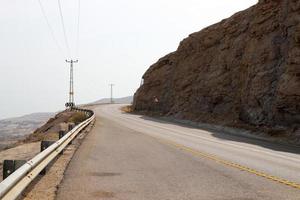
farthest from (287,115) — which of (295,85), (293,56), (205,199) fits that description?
(205,199)

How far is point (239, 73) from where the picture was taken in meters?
46.2

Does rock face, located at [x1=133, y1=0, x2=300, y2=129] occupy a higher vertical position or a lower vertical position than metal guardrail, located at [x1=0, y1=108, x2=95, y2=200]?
higher

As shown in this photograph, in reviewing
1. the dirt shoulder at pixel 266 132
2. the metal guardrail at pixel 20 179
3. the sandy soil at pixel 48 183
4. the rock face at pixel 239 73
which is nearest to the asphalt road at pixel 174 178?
the sandy soil at pixel 48 183

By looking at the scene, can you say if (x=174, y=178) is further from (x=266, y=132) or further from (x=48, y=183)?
(x=266, y=132)

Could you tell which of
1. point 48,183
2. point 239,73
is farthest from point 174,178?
point 239,73

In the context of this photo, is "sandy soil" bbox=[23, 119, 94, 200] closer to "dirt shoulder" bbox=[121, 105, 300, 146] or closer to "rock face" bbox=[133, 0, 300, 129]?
"dirt shoulder" bbox=[121, 105, 300, 146]

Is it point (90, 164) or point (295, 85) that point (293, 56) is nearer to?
point (295, 85)

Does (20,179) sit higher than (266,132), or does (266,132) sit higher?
(20,179)

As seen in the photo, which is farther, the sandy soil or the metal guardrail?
the sandy soil

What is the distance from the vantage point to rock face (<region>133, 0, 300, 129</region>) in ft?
105

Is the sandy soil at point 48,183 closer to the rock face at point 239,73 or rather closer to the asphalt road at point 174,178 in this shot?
the asphalt road at point 174,178

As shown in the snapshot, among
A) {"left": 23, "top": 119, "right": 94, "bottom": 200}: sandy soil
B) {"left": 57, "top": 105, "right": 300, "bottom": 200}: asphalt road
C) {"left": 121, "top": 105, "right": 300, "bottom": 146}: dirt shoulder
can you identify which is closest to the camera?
{"left": 23, "top": 119, "right": 94, "bottom": 200}: sandy soil

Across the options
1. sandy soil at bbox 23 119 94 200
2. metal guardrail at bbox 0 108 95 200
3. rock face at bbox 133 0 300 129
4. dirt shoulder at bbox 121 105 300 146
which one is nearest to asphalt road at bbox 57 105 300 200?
sandy soil at bbox 23 119 94 200

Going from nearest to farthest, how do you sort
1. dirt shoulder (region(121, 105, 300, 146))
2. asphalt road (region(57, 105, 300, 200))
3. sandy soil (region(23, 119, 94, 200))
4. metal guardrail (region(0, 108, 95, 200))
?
metal guardrail (region(0, 108, 95, 200))
sandy soil (region(23, 119, 94, 200))
asphalt road (region(57, 105, 300, 200))
dirt shoulder (region(121, 105, 300, 146))
